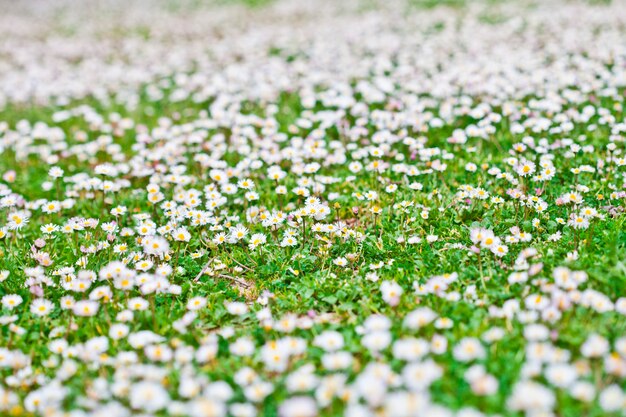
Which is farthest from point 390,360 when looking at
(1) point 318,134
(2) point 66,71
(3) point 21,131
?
(2) point 66,71

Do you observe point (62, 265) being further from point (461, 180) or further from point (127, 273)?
point (461, 180)

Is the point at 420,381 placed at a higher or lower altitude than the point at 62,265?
higher

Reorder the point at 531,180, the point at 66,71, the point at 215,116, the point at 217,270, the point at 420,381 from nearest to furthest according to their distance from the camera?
the point at 420,381 < the point at 217,270 < the point at 531,180 < the point at 215,116 < the point at 66,71

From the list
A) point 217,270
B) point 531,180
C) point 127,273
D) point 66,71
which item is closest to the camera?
point 127,273

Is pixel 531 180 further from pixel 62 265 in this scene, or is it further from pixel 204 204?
pixel 62 265

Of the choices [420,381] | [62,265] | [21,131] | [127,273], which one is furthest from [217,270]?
[21,131]

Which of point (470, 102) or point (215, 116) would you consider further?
point (215, 116)
